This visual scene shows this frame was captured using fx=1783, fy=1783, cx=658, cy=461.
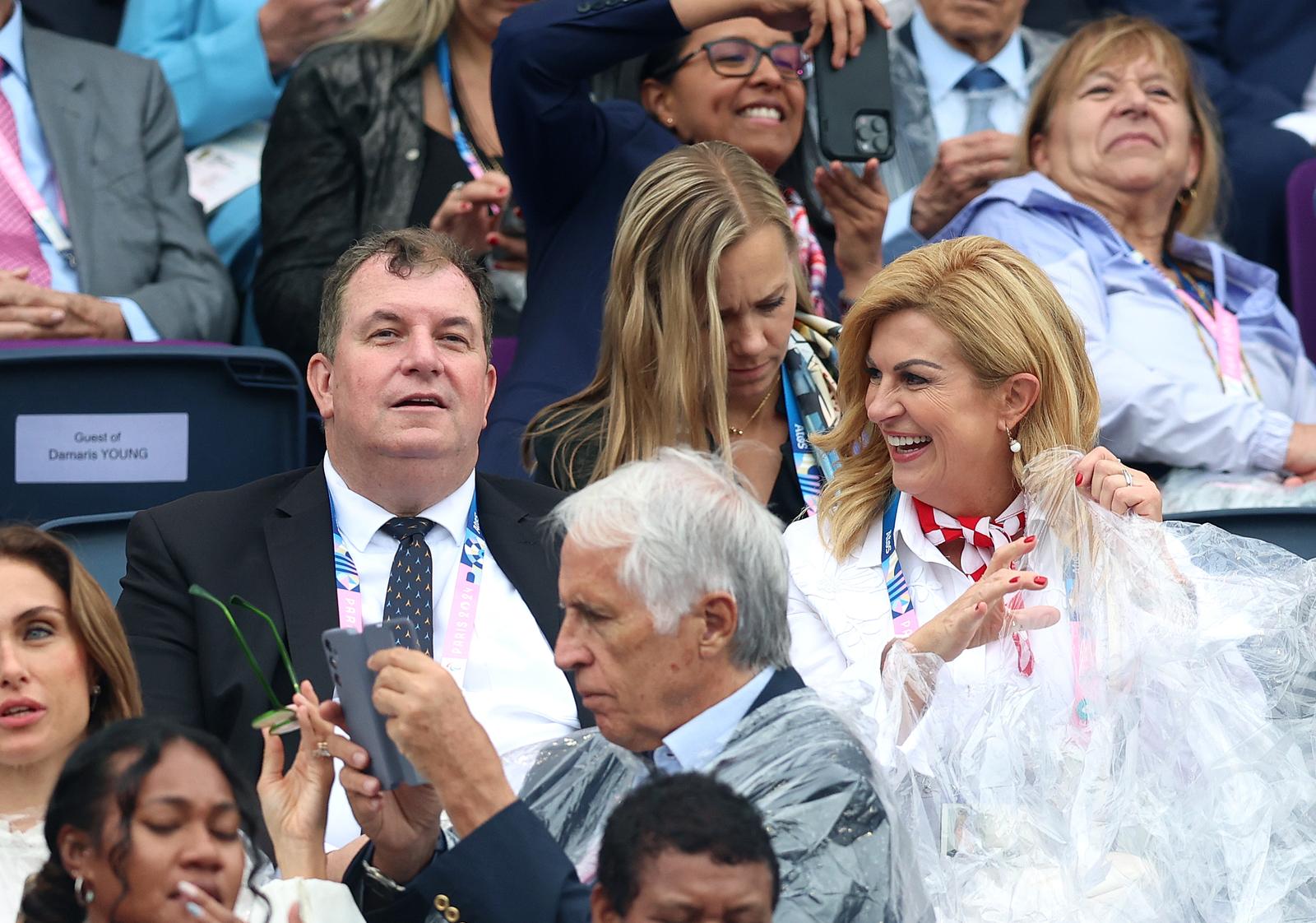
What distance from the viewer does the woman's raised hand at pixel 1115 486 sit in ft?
9.61

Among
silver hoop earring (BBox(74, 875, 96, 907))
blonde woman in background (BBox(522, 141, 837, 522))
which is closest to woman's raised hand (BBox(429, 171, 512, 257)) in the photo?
blonde woman in background (BBox(522, 141, 837, 522))

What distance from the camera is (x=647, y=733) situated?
90.8 inches

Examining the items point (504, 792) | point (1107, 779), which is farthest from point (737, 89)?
point (504, 792)

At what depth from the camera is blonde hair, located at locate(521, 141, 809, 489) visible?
3.63 metres

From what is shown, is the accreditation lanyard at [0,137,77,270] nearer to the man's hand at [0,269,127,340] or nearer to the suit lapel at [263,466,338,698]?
the man's hand at [0,269,127,340]

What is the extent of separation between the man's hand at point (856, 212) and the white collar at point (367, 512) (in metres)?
1.42

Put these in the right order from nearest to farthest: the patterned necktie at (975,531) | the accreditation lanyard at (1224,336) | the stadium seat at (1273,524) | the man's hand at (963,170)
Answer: the patterned necktie at (975,531)
the stadium seat at (1273,524)
the accreditation lanyard at (1224,336)
the man's hand at (963,170)

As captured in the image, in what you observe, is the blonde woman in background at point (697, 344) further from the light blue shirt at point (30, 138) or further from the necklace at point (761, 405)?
the light blue shirt at point (30, 138)

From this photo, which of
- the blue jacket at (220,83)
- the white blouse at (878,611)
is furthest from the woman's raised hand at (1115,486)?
the blue jacket at (220,83)

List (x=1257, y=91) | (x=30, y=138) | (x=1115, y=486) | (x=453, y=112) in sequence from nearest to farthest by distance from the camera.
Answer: (x=1115, y=486) → (x=30, y=138) → (x=453, y=112) → (x=1257, y=91)

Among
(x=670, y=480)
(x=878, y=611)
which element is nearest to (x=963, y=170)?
(x=878, y=611)

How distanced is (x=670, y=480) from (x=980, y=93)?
A: 3.19 m

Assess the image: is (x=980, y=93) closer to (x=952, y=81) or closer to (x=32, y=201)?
(x=952, y=81)

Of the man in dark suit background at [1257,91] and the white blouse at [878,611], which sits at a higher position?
the man in dark suit background at [1257,91]
